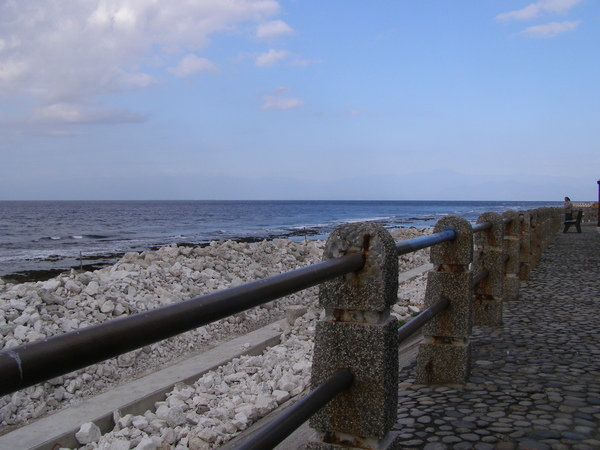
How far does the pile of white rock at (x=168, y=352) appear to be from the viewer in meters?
4.61

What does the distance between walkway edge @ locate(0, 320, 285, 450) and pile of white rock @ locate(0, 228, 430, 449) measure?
129 millimetres

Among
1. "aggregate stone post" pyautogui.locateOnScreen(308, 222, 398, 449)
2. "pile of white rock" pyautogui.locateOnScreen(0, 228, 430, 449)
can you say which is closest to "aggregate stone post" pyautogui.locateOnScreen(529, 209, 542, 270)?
"pile of white rock" pyautogui.locateOnScreen(0, 228, 430, 449)

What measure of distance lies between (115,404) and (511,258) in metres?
5.94

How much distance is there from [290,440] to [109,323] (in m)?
2.79

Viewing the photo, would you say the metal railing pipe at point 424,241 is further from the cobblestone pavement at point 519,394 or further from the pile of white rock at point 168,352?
the pile of white rock at point 168,352

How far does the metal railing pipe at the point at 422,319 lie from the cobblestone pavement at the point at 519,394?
60 centimetres

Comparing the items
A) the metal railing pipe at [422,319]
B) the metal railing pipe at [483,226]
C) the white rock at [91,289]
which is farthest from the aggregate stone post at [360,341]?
the white rock at [91,289]

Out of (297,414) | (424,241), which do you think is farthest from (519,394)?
(297,414)

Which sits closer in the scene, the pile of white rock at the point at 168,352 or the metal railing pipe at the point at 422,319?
the metal railing pipe at the point at 422,319

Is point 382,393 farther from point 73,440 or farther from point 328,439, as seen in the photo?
point 73,440

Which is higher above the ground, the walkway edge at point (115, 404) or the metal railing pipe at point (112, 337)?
the metal railing pipe at point (112, 337)

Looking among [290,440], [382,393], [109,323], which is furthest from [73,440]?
[109,323]

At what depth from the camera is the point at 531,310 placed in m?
7.18

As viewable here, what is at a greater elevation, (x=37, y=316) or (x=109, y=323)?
(x=109, y=323)
